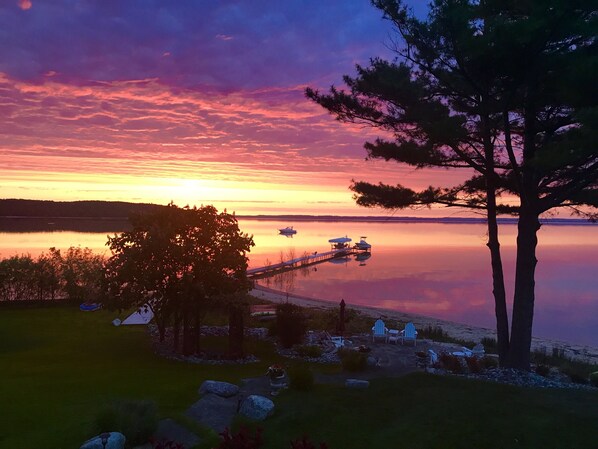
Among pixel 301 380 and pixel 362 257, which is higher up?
pixel 301 380

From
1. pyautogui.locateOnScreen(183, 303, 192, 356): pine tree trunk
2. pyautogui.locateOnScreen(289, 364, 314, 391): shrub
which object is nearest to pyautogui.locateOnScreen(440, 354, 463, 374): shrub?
pyautogui.locateOnScreen(289, 364, 314, 391): shrub

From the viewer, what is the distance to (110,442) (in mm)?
6902

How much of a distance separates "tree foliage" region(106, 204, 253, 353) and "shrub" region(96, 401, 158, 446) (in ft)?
18.3

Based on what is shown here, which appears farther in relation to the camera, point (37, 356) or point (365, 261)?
point (365, 261)

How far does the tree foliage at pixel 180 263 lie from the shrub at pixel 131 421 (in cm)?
559

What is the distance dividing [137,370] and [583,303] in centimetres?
3326

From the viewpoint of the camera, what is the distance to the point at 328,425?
828 centimetres

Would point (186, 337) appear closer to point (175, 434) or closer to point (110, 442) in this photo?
point (175, 434)

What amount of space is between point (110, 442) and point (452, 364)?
941cm

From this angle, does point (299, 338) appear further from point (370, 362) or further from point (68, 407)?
point (68, 407)

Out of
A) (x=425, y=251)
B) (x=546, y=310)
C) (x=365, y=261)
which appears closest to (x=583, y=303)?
(x=546, y=310)

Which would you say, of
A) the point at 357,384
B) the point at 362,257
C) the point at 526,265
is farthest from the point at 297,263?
the point at 357,384

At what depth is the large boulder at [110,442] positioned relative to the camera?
6.82 meters

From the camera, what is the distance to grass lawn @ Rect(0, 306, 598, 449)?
7.69m
